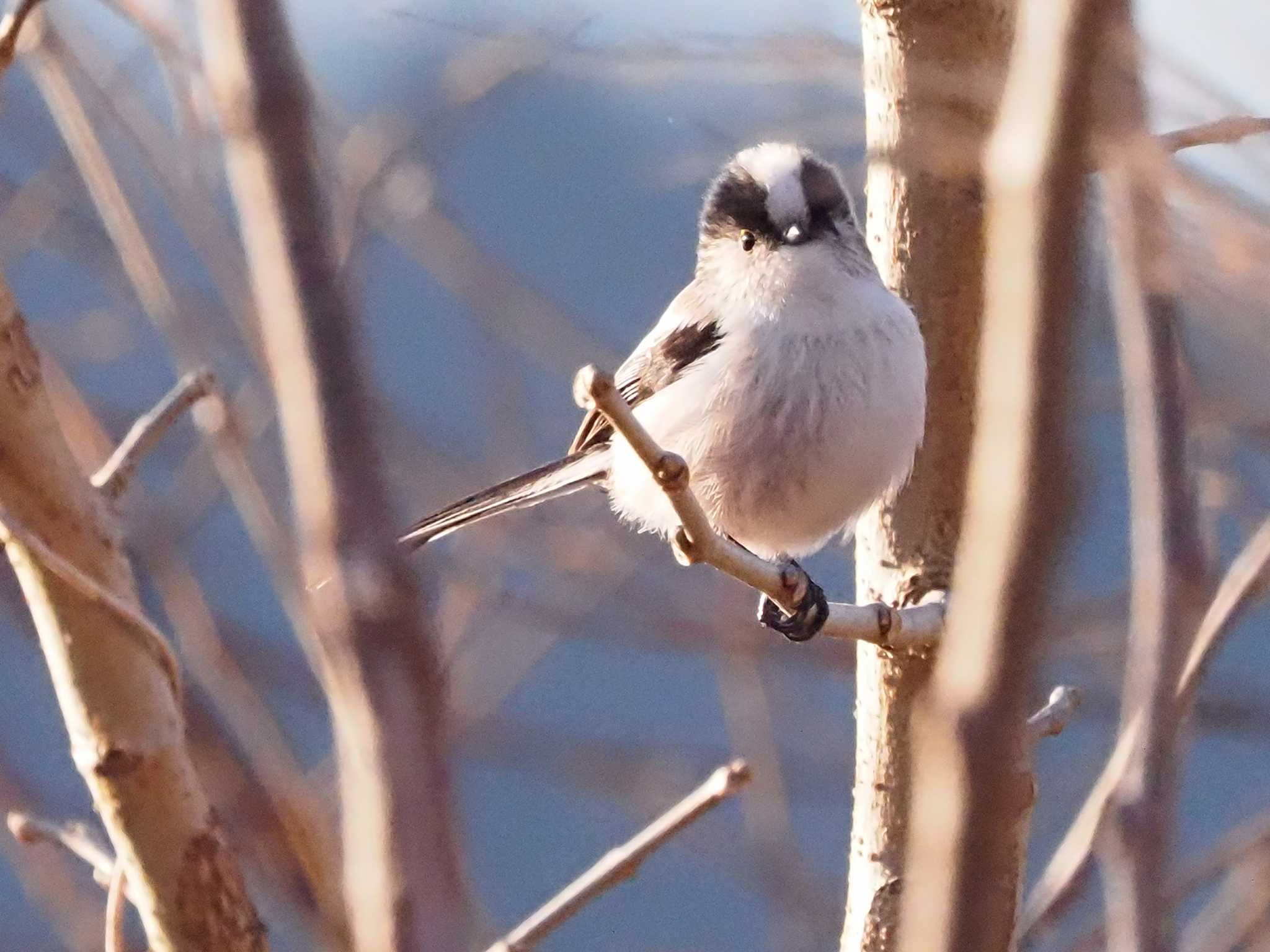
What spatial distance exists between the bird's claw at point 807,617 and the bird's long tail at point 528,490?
16.5 inches

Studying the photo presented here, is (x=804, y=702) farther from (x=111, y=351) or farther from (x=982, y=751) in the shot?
(x=982, y=751)

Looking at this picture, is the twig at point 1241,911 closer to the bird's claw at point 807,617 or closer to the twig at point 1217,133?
the bird's claw at point 807,617

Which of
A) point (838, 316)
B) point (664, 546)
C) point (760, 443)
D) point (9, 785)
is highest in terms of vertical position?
point (838, 316)

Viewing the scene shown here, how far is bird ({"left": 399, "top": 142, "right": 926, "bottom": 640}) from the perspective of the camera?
77.2 inches

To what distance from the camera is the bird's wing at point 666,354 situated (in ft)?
7.25

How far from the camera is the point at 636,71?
2111 mm

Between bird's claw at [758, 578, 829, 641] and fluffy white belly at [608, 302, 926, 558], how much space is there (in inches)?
7.7

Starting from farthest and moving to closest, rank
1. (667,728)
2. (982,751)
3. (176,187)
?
(667,728) < (176,187) < (982,751)

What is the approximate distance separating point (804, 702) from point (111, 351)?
167 cm

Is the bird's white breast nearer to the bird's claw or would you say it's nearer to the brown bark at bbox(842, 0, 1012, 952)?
the brown bark at bbox(842, 0, 1012, 952)

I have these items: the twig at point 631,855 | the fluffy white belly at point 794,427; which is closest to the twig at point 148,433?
the twig at point 631,855

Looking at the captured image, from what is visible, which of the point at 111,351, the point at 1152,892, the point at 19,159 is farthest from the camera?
the point at 19,159

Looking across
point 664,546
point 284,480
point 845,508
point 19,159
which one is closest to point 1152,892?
point 845,508

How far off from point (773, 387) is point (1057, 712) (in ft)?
1.81
